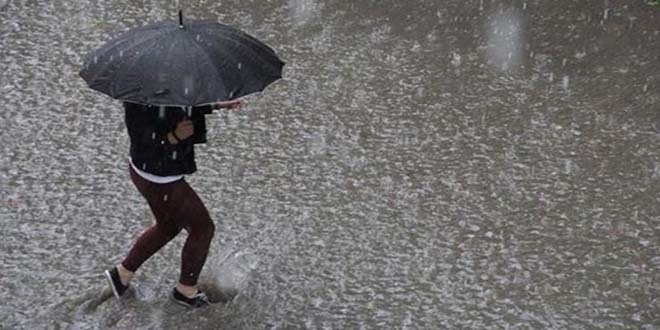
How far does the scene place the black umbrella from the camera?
15.2 ft

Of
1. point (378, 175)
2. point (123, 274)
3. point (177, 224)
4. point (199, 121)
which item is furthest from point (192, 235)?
point (378, 175)

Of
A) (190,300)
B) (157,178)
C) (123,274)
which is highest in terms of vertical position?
(157,178)

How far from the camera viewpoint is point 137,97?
183 inches

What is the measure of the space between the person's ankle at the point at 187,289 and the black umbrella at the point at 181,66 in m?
1.17

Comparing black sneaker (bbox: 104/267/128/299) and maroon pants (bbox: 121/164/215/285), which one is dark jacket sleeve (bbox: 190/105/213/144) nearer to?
maroon pants (bbox: 121/164/215/285)

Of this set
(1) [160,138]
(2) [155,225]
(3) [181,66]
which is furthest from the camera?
(2) [155,225]

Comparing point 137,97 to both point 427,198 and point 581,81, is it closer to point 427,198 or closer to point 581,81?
point 427,198

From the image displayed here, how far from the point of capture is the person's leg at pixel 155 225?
504 cm

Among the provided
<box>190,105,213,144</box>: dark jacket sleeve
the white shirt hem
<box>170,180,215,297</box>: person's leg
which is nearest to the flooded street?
<box>170,180,215,297</box>: person's leg

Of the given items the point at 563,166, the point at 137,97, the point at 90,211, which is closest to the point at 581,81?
the point at 563,166

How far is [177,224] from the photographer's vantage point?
5.20m

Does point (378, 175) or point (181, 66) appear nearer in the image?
point (181, 66)

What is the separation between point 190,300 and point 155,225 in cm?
44

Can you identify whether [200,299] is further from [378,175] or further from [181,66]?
[378,175]
